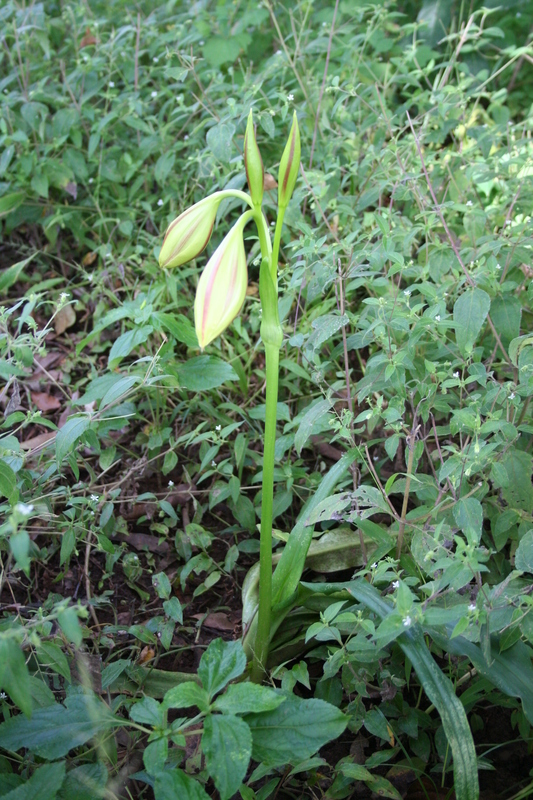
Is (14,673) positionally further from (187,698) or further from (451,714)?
(451,714)

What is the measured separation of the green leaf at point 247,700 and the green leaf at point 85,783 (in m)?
0.27

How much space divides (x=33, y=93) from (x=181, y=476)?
1578mm

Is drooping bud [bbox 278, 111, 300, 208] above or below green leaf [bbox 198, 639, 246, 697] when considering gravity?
above

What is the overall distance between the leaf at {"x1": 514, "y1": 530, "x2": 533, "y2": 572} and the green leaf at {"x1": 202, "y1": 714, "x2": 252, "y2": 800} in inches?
22.1

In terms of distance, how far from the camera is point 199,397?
204 centimetres

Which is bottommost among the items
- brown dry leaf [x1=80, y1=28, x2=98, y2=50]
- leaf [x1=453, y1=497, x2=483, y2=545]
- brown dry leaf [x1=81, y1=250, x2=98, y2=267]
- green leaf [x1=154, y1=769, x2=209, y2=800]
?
green leaf [x1=154, y1=769, x2=209, y2=800]

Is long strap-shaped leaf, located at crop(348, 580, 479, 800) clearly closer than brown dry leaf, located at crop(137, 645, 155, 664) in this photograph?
Yes

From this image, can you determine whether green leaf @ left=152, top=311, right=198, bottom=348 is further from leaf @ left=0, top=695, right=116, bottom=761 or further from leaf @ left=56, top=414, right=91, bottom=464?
leaf @ left=0, top=695, right=116, bottom=761

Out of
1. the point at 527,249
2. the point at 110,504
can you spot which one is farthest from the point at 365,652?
the point at 527,249

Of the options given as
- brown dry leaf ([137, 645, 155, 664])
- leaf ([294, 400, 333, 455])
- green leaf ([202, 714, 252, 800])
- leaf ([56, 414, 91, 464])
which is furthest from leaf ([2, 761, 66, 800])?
leaf ([294, 400, 333, 455])

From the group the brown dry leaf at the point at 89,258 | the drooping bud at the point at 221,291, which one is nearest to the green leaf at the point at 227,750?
the drooping bud at the point at 221,291

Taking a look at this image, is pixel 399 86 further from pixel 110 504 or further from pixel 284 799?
pixel 284 799

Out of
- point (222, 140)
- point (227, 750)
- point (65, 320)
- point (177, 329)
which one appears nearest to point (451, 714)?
point (227, 750)

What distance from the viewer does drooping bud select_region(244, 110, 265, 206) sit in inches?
46.8
